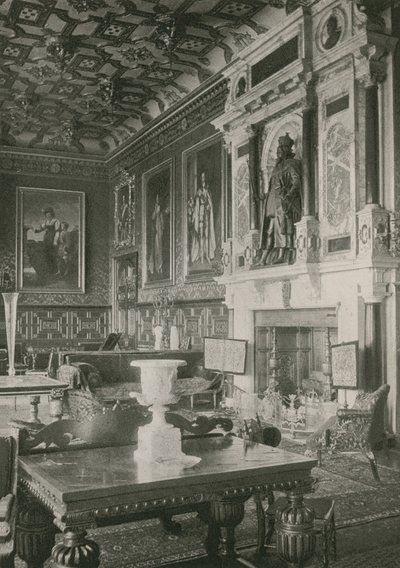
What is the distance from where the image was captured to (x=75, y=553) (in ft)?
9.08

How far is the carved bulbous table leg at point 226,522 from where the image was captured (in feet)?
12.9

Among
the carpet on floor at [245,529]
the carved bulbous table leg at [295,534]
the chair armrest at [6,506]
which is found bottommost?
the carpet on floor at [245,529]

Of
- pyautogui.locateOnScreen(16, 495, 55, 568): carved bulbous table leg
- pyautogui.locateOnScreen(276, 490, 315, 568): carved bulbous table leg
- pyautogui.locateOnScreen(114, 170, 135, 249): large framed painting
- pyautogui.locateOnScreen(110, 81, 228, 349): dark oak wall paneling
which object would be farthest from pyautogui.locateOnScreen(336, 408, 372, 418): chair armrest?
pyautogui.locateOnScreen(114, 170, 135, 249): large framed painting

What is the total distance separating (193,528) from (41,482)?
1.87m

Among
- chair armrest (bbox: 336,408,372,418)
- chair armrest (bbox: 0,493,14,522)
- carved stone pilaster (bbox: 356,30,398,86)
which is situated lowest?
chair armrest (bbox: 336,408,372,418)

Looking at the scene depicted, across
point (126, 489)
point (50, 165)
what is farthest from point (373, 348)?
point (50, 165)

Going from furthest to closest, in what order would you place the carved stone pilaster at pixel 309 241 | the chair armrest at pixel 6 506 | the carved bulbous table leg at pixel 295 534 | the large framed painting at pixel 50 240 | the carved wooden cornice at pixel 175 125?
the large framed painting at pixel 50 240 → the carved wooden cornice at pixel 175 125 → the carved stone pilaster at pixel 309 241 → the carved bulbous table leg at pixel 295 534 → the chair armrest at pixel 6 506

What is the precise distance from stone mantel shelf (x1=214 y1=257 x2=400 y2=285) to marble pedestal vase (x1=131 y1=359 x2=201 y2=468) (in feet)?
15.5

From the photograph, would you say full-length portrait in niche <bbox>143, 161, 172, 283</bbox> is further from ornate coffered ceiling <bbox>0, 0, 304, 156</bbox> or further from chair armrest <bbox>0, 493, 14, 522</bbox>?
chair armrest <bbox>0, 493, 14, 522</bbox>

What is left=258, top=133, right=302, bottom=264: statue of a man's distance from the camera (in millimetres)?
9023

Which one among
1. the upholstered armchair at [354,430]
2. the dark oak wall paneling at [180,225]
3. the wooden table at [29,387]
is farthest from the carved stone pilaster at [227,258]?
the upholstered armchair at [354,430]

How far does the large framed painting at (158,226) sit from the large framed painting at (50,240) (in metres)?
2.64

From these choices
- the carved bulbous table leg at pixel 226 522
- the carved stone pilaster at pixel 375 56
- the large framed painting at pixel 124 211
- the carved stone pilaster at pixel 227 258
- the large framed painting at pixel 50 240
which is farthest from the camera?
the large framed painting at pixel 50 240

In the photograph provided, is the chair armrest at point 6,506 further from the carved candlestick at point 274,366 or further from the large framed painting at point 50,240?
the large framed painting at point 50,240
